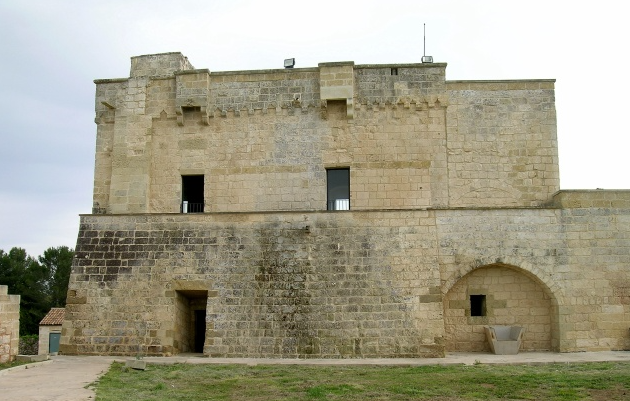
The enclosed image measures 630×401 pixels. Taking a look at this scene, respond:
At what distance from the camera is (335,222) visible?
15727 mm

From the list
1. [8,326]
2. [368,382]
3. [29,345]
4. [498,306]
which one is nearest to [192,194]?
[8,326]

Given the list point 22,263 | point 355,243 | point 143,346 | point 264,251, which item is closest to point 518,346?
point 355,243

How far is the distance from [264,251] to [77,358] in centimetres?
492

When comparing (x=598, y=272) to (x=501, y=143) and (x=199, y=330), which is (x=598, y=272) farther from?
(x=199, y=330)

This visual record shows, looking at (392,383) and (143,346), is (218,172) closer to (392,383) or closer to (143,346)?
(143,346)

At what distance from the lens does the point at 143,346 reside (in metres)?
14.9

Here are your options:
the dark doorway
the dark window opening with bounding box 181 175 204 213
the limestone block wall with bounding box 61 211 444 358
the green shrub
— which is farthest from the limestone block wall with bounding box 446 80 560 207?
the green shrub

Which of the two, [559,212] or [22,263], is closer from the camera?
[559,212]

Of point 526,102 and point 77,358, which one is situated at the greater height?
point 526,102

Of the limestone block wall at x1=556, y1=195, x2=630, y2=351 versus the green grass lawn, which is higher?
the limestone block wall at x1=556, y1=195, x2=630, y2=351

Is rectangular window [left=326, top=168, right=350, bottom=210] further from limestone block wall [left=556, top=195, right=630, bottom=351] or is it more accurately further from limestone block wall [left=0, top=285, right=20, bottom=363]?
limestone block wall [left=0, top=285, right=20, bottom=363]

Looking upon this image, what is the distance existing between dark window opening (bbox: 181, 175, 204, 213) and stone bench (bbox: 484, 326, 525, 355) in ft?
28.0

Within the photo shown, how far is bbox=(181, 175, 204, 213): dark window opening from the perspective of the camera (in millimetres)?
17984

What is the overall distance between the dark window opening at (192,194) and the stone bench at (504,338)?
28.0 feet
